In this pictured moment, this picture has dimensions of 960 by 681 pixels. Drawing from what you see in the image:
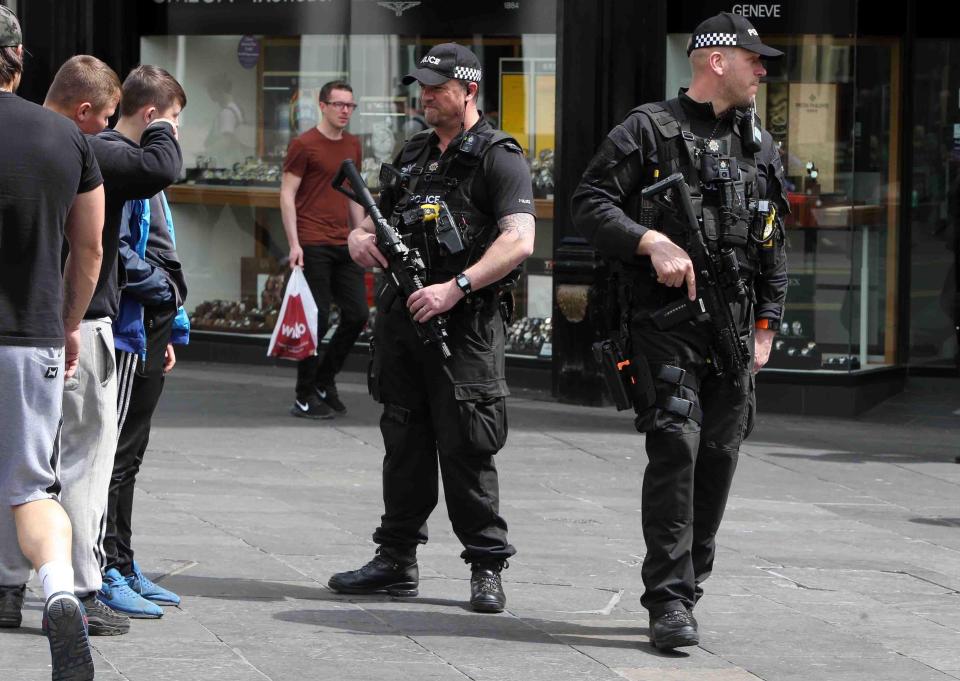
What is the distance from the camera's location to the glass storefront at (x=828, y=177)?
10.6 metres

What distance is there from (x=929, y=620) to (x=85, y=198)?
3.13m

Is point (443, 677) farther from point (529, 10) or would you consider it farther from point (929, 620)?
point (529, 10)

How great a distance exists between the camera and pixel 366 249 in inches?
230

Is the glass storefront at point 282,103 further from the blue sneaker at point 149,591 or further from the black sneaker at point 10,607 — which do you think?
the black sneaker at point 10,607

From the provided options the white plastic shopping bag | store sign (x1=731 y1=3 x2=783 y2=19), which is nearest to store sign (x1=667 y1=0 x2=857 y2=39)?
store sign (x1=731 y1=3 x2=783 y2=19)

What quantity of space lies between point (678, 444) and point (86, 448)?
5.92 feet

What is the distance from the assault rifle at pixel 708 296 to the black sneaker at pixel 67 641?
2.00 metres

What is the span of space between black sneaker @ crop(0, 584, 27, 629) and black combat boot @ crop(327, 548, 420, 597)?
114cm

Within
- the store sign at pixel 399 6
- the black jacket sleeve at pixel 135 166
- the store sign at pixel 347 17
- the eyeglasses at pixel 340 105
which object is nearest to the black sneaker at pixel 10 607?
the black jacket sleeve at pixel 135 166

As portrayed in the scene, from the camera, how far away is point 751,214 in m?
5.36

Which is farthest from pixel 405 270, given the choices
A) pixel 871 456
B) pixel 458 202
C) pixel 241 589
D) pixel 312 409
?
pixel 312 409

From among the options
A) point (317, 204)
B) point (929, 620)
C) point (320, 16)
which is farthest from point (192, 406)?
point (929, 620)

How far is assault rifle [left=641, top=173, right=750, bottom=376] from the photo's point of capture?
526 centimetres

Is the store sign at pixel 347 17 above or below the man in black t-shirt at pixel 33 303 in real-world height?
above
